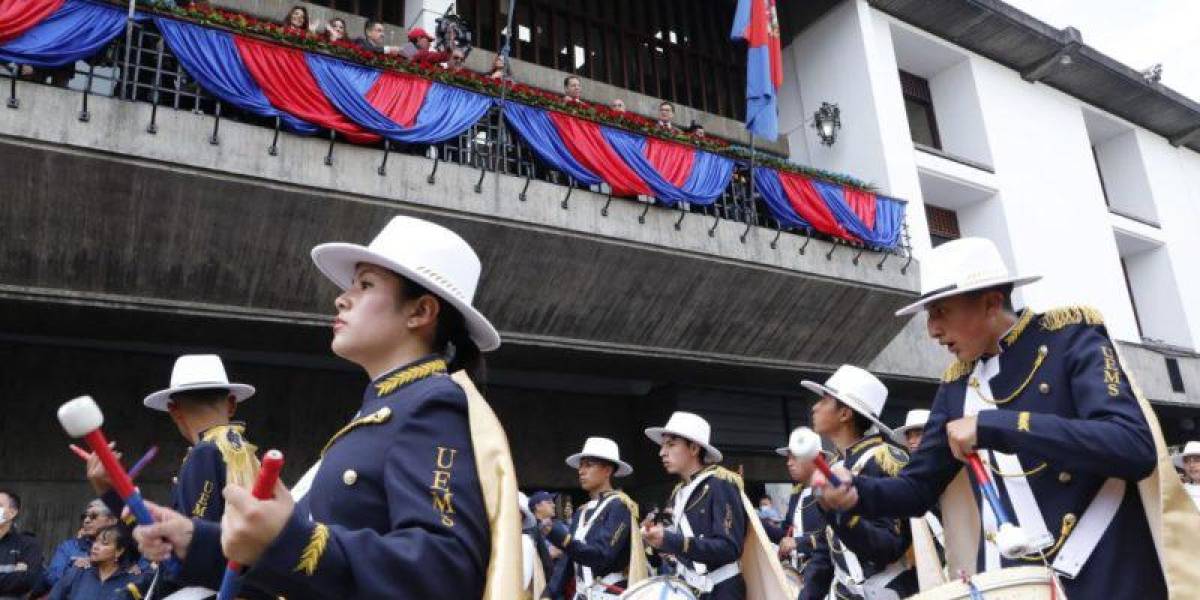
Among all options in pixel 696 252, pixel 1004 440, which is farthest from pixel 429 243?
pixel 696 252

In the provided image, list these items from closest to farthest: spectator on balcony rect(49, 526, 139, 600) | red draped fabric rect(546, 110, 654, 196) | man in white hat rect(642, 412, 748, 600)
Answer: man in white hat rect(642, 412, 748, 600) → spectator on balcony rect(49, 526, 139, 600) → red draped fabric rect(546, 110, 654, 196)

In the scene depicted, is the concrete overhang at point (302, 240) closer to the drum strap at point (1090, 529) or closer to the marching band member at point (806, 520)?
the marching band member at point (806, 520)

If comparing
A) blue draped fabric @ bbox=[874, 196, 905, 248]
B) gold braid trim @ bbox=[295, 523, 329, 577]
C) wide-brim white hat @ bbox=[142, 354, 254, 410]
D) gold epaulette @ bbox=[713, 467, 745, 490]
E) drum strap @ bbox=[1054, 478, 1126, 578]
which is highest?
blue draped fabric @ bbox=[874, 196, 905, 248]

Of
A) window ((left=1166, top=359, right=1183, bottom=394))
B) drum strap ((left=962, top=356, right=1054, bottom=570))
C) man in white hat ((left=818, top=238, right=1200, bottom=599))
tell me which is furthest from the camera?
window ((left=1166, top=359, right=1183, bottom=394))

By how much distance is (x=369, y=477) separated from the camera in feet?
6.41

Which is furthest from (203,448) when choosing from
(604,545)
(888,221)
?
(888,221)

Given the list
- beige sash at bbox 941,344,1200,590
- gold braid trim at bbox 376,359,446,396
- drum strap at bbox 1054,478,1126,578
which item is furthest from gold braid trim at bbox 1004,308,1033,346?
gold braid trim at bbox 376,359,446,396

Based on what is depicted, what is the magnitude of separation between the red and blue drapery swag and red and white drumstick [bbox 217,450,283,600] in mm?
8053

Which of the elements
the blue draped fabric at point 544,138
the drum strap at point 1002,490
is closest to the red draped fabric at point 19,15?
the blue draped fabric at point 544,138

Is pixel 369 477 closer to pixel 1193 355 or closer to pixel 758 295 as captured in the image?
pixel 758 295

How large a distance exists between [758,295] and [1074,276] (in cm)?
1075

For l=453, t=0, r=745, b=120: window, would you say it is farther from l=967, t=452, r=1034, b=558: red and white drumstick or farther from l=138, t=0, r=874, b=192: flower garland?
l=967, t=452, r=1034, b=558: red and white drumstick

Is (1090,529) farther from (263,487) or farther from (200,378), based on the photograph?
(200,378)

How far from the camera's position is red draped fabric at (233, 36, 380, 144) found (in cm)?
886
